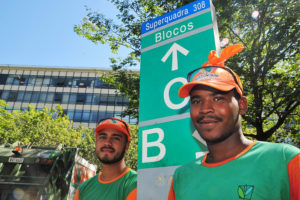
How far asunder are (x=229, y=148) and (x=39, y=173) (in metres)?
6.57

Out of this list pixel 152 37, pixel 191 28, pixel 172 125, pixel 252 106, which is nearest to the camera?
pixel 172 125

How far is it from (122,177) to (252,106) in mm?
6569

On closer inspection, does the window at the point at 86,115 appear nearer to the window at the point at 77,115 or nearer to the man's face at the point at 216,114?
the window at the point at 77,115

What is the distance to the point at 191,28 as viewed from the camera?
80.0 inches

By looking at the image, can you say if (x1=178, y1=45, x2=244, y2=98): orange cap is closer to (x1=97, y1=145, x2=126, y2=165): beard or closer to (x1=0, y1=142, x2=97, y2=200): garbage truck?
(x1=97, y1=145, x2=126, y2=165): beard

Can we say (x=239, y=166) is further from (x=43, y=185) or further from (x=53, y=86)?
(x=53, y=86)

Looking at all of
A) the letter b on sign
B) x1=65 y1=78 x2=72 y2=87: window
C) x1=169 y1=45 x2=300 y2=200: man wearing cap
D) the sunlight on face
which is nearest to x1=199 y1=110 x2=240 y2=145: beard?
x1=169 y1=45 x2=300 y2=200: man wearing cap

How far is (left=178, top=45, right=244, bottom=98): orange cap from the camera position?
4.85 feet

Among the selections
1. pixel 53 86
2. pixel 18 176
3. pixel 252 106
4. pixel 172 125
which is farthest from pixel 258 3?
pixel 53 86

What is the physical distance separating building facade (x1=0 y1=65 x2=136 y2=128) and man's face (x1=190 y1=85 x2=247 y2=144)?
118 feet

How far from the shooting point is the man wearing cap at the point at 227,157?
1.19 m

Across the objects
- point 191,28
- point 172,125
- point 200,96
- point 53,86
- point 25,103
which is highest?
point 53,86

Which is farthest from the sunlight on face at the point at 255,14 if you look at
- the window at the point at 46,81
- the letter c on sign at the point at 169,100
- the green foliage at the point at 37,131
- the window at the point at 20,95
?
the window at the point at 20,95

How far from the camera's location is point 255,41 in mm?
7824
